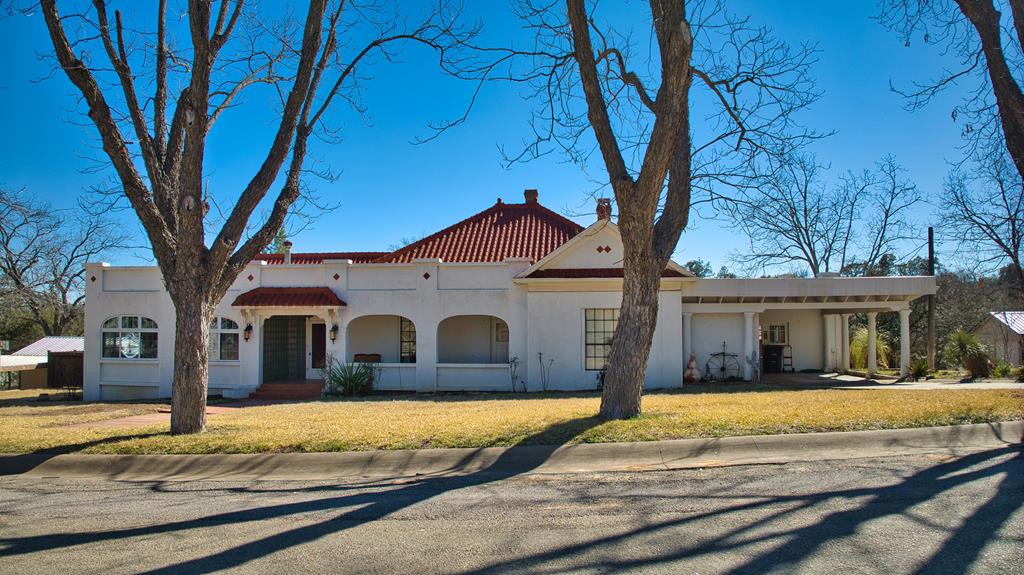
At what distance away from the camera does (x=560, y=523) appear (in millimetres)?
5180

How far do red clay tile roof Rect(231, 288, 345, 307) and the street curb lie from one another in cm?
1139

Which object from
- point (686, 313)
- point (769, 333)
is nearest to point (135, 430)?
point (686, 313)

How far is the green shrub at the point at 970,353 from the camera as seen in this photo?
21.6 m

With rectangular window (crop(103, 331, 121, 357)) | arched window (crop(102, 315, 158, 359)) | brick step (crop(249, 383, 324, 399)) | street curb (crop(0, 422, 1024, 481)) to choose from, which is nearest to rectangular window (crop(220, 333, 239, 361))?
brick step (crop(249, 383, 324, 399))

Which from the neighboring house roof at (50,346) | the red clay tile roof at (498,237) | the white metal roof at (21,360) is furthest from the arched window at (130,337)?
the neighboring house roof at (50,346)

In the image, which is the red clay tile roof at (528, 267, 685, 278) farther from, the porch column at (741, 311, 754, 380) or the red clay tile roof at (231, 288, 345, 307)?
the red clay tile roof at (231, 288, 345, 307)

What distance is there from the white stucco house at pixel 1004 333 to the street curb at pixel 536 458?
2754cm

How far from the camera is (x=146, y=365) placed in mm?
20281

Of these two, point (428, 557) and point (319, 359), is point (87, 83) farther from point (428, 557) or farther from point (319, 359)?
point (319, 359)

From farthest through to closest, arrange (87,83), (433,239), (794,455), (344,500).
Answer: (433,239)
(87,83)
(794,455)
(344,500)

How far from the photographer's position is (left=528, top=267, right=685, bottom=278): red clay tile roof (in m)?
18.8

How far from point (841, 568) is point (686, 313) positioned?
15956 millimetres

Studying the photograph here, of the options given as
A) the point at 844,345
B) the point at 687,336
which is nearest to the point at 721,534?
the point at 687,336

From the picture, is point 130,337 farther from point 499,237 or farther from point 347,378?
point 499,237
